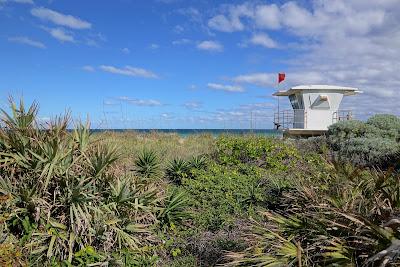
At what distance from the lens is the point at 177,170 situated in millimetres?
10438

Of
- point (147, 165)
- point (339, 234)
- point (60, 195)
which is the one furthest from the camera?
point (147, 165)

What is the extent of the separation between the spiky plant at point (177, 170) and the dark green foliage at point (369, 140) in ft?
19.0

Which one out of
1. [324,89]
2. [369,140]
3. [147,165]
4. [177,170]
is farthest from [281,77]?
[147,165]

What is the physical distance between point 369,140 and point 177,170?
8221 millimetres

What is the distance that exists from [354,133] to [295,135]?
27.8ft

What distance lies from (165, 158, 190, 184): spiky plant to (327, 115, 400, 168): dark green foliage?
5789mm

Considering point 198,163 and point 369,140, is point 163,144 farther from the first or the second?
point 369,140

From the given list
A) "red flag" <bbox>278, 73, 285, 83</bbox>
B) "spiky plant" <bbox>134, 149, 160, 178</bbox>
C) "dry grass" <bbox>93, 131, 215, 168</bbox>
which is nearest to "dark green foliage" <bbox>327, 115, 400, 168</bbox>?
"dry grass" <bbox>93, 131, 215, 168</bbox>

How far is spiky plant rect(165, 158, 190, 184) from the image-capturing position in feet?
33.7

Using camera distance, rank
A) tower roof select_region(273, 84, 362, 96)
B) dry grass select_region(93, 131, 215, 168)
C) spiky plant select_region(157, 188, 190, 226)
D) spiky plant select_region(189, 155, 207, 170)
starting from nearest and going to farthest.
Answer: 1. spiky plant select_region(157, 188, 190, 226)
2. spiky plant select_region(189, 155, 207, 170)
3. dry grass select_region(93, 131, 215, 168)
4. tower roof select_region(273, 84, 362, 96)

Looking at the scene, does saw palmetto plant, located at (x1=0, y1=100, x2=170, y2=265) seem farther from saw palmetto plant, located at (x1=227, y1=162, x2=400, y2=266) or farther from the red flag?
the red flag

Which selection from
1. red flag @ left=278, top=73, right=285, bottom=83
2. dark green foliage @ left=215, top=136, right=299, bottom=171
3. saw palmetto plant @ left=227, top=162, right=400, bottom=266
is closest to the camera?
saw palmetto plant @ left=227, top=162, right=400, bottom=266

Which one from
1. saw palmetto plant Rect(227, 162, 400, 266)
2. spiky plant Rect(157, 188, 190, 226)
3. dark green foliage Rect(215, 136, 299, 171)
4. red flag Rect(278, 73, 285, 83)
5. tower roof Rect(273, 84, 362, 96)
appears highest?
red flag Rect(278, 73, 285, 83)

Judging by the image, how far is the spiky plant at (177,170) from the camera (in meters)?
10.3
